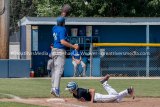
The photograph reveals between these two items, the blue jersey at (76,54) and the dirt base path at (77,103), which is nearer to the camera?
the dirt base path at (77,103)

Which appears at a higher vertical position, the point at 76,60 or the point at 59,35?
the point at 59,35

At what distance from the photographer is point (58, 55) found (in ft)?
43.2

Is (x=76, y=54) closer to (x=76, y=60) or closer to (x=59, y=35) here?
(x=76, y=60)

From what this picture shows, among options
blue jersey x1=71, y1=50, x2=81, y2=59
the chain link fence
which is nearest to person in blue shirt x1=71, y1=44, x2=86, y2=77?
blue jersey x1=71, y1=50, x2=81, y2=59

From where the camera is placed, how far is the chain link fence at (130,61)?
89.0 ft

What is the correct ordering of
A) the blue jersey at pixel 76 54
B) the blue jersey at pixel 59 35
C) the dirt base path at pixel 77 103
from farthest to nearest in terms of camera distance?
1. the blue jersey at pixel 76 54
2. the blue jersey at pixel 59 35
3. the dirt base path at pixel 77 103

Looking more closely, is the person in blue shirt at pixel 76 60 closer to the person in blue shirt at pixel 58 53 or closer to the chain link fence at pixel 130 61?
the chain link fence at pixel 130 61

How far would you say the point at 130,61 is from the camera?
2719cm

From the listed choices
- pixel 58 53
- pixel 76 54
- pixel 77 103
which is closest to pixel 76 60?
pixel 76 54

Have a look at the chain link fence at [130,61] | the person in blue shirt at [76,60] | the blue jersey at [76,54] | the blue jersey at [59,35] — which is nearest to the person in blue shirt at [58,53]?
the blue jersey at [59,35]

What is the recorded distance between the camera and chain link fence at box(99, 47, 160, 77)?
27141 mm

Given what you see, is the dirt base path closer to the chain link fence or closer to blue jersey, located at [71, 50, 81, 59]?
blue jersey, located at [71, 50, 81, 59]

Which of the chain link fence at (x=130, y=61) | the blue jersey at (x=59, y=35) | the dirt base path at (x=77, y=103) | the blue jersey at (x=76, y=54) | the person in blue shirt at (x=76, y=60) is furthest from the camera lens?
the chain link fence at (x=130, y=61)

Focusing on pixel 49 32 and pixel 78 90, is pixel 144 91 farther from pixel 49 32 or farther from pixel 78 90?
pixel 49 32
